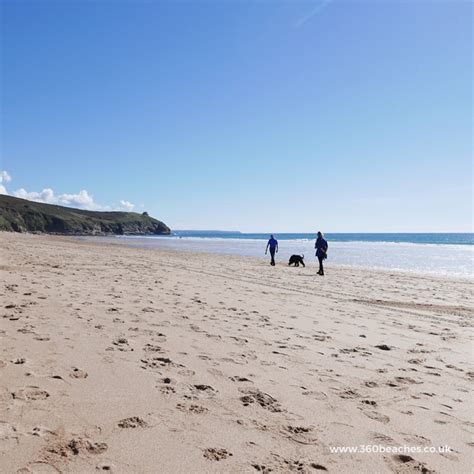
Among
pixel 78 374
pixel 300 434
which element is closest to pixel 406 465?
pixel 300 434

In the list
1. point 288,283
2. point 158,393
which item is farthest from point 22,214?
point 158,393

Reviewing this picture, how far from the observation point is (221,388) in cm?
439

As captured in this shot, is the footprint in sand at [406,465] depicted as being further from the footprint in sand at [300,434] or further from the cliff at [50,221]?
the cliff at [50,221]

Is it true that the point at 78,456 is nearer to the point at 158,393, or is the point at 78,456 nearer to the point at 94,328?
the point at 158,393

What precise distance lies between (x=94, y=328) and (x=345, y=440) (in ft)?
15.4

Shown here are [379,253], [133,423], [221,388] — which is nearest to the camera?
[133,423]

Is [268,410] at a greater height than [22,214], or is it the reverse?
[22,214]

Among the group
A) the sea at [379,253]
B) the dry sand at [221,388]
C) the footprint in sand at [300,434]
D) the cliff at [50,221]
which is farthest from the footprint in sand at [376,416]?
the cliff at [50,221]

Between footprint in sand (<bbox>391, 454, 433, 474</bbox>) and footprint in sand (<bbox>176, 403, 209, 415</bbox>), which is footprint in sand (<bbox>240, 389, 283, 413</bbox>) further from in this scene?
footprint in sand (<bbox>391, 454, 433, 474</bbox>)

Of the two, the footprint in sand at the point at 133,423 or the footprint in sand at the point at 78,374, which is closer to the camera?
the footprint in sand at the point at 133,423

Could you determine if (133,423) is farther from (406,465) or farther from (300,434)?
(406,465)

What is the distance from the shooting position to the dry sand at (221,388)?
3.07 m

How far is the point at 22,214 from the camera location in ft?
374

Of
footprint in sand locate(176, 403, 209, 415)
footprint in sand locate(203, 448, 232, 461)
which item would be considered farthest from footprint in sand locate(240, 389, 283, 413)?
footprint in sand locate(203, 448, 232, 461)
